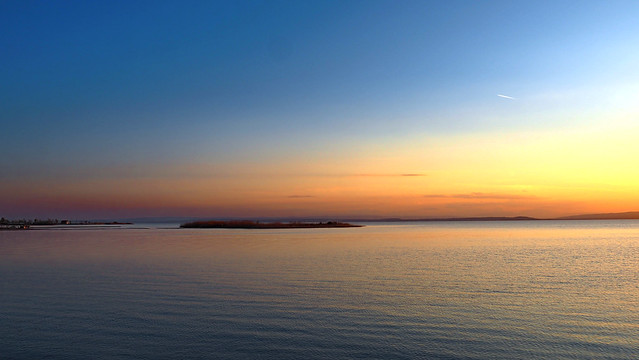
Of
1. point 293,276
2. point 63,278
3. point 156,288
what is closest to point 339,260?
point 293,276

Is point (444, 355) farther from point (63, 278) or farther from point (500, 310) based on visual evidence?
point (63, 278)

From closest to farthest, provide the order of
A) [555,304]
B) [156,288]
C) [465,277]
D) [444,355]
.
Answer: [444,355]
[555,304]
[156,288]
[465,277]

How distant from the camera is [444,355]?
1249 centimetres

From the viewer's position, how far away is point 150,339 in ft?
46.5

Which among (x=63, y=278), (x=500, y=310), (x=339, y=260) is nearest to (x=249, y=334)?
(x=500, y=310)

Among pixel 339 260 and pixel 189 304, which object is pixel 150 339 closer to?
pixel 189 304

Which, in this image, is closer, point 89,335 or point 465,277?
point 89,335

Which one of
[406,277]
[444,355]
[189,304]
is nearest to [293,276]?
[406,277]

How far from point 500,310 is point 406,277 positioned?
28.3ft

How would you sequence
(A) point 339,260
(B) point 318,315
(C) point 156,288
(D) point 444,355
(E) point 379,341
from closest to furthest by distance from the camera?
(D) point 444,355
(E) point 379,341
(B) point 318,315
(C) point 156,288
(A) point 339,260

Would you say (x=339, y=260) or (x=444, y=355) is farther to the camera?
(x=339, y=260)

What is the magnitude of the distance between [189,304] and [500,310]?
12104 millimetres

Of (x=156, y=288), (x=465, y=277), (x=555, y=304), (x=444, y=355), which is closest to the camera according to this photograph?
(x=444, y=355)

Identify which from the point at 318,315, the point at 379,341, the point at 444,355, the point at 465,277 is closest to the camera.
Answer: the point at 444,355
